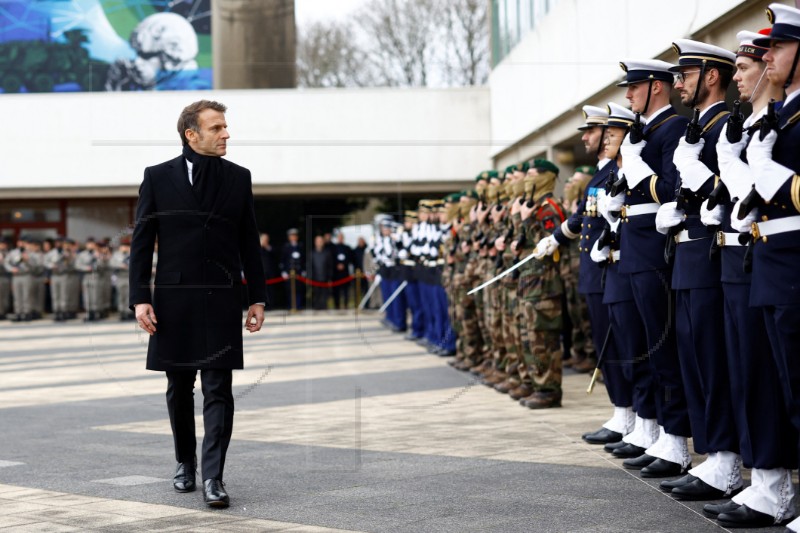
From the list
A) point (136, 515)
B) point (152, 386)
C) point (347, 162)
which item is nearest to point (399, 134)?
point (347, 162)

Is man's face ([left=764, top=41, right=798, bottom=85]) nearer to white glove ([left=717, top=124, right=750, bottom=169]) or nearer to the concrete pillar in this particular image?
white glove ([left=717, top=124, right=750, bottom=169])

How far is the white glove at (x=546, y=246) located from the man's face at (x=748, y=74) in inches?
142

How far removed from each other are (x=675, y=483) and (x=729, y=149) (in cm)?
169

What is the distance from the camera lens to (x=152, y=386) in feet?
40.4

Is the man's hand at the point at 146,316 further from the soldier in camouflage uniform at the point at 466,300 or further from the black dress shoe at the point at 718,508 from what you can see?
the soldier in camouflage uniform at the point at 466,300

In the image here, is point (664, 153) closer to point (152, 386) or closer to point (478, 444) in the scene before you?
point (478, 444)

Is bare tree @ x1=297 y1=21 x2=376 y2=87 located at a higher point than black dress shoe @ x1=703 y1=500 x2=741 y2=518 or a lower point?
higher

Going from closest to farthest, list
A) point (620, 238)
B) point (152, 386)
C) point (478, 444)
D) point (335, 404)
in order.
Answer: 1. point (620, 238)
2. point (478, 444)
3. point (335, 404)
4. point (152, 386)

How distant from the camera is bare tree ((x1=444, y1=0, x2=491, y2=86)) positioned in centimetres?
3036

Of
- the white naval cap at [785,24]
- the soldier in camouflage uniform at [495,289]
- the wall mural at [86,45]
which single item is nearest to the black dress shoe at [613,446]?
the white naval cap at [785,24]

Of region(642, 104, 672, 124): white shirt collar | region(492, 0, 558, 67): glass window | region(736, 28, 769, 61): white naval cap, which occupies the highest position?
region(492, 0, 558, 67): glass window

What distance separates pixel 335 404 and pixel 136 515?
15.7 feet

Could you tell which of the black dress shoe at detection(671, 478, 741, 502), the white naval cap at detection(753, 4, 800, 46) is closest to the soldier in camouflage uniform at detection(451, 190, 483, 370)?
the black dress shoe at detection(671, 478, 741, 502)

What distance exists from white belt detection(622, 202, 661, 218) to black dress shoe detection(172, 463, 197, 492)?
2.67 m
